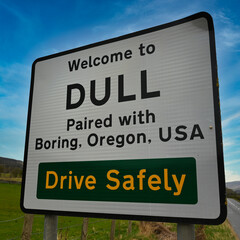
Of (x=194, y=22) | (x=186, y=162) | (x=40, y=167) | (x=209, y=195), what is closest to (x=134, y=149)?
(x=186, y=162)

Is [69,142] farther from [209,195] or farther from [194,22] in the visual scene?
[194,22]

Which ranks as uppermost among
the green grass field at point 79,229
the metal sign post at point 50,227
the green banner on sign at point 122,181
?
the green banner on sign at point 122,181

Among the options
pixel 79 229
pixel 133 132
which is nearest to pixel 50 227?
pixel 133 132

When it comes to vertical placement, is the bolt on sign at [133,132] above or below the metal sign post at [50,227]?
above

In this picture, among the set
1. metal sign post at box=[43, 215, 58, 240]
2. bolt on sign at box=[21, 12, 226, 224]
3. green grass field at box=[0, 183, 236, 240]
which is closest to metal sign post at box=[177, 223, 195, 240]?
bolt on sign at box=[21, 12, 226, 224]

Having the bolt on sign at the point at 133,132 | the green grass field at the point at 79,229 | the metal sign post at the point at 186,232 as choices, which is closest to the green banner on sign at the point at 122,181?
the bolt on sign at the point at 133,132

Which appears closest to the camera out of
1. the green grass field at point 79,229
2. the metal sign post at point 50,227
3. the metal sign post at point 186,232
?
the metal sign post at point 186,232

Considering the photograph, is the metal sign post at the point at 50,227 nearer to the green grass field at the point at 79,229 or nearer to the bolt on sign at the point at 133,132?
the bolt on sign at the point at 133,132

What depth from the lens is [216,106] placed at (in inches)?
53.4

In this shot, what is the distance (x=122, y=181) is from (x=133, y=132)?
1.03ft

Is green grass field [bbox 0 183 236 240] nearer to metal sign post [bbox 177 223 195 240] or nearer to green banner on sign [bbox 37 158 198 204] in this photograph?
green banner on sign [bbox 37 158 198 204]

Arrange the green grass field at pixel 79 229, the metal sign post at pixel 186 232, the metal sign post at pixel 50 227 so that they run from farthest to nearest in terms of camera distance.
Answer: the green grass field at pixel 79 229 → the metal sign post at pixel 50 227 → the metal sign post at pixel 186 232

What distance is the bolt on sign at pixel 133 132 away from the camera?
1342mm

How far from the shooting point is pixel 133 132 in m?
1.54
